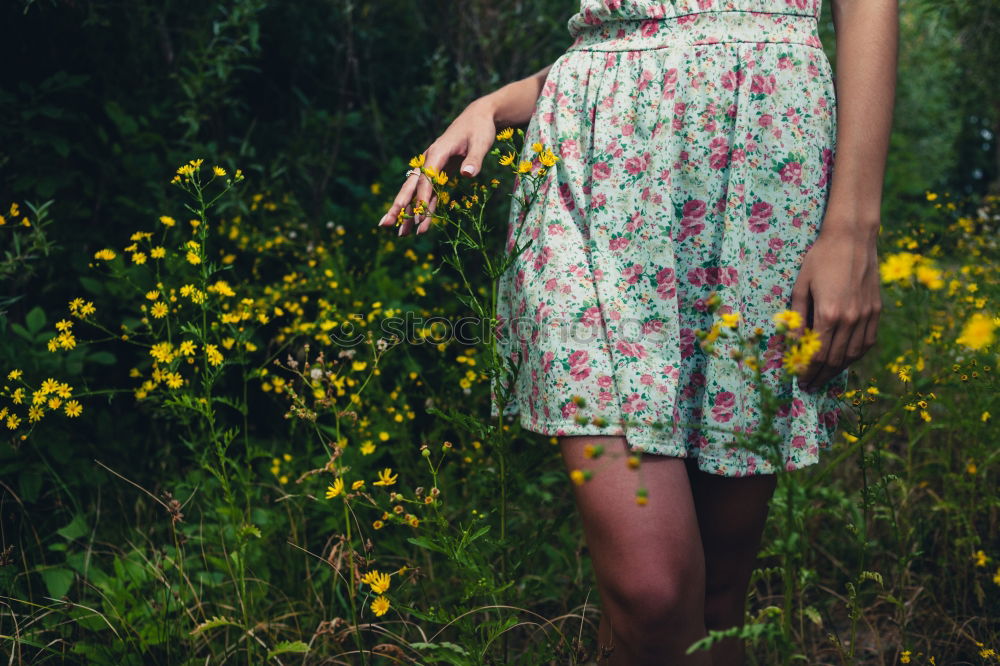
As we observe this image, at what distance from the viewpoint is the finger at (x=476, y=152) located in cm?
133

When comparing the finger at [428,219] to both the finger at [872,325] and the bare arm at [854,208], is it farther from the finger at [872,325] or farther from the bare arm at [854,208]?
the finger at [872,325]

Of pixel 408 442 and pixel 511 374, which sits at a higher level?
pixel 511 374

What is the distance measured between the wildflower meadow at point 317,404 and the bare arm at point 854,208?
0.08 metres

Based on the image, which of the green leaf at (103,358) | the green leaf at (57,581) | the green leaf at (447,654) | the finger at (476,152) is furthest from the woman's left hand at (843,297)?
the green leaf at (103,358)

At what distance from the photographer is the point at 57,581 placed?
182 centimetres

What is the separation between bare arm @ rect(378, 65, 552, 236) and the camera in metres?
1.32

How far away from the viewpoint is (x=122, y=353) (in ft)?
8.77

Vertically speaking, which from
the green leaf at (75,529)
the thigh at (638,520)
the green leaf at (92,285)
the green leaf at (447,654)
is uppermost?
the green leaf at (92,285)

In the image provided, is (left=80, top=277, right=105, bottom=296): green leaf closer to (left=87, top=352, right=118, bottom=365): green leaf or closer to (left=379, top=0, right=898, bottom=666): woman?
(left=87, top=352, right=118, bottom=365): green leaf

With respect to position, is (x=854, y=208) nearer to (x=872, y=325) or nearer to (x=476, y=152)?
(x=872, y=325)

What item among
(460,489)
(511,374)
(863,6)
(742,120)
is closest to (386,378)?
(460,489)

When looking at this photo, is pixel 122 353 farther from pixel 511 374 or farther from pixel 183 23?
pixel 511 374

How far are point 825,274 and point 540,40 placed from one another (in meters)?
2.64

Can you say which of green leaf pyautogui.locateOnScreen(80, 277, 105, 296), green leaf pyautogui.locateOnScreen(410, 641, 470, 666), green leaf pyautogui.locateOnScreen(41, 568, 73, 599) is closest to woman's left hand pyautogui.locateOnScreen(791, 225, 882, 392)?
green leaf pyautogui.locateOnScreen(410, 641, 470, 666)
